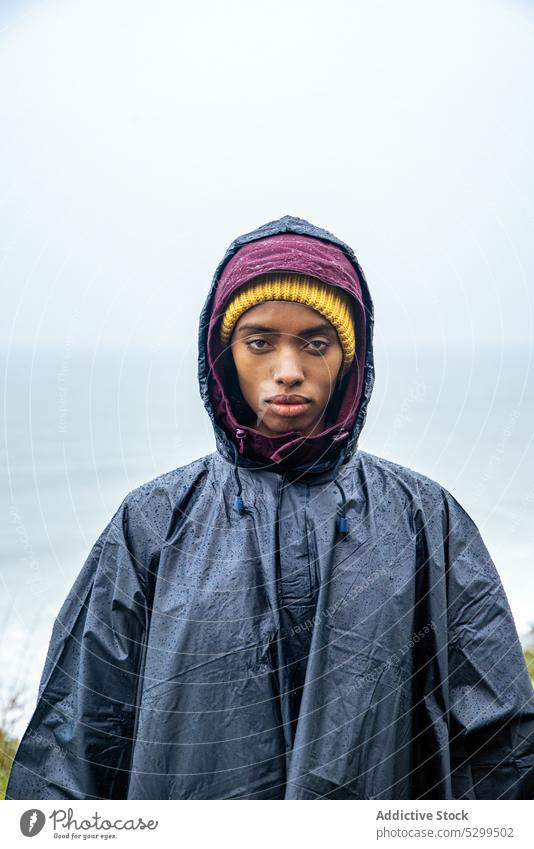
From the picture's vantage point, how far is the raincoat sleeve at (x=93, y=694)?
2092mm

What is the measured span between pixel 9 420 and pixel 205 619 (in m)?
0.86

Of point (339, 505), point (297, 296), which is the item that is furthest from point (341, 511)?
point (297, 296)

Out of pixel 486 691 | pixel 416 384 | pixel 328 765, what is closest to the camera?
pixel 328 765

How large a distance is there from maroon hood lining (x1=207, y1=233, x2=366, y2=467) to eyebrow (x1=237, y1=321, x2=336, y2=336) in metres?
0.09

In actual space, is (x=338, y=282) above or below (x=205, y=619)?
above

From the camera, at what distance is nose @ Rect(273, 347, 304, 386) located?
202cm

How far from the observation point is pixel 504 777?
212 centimetres

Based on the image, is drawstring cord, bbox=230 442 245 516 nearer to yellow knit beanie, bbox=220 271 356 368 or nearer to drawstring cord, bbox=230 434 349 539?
drawstring cord, bbox=230 434 349 539

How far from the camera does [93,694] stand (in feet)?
6.86

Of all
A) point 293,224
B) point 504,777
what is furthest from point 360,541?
point 293,224

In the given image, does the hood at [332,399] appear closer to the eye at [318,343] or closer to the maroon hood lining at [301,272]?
the maroon hood lining at [301,272]

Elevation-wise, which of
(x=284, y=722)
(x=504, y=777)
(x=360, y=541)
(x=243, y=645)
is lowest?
(x=504, y=777)

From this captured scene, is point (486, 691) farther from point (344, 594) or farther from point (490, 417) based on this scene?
point (490, 417)

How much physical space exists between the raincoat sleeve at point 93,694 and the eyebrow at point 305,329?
1.85 ft
